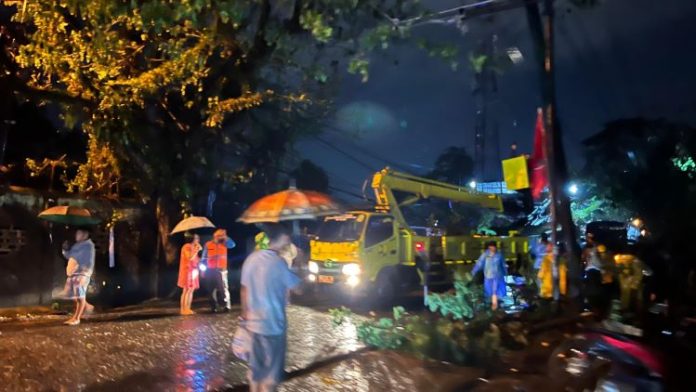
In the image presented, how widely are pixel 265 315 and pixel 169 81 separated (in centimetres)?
720

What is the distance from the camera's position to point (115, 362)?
7730 mm

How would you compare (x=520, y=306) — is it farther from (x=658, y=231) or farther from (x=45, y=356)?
(x=45, y=356)

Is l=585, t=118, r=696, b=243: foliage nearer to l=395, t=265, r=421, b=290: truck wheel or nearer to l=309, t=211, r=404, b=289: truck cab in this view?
l=395, t=265, r=421, b=290: truck wheel

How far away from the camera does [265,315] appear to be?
482 centimetres

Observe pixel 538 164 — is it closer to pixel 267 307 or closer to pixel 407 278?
pixel 407 278

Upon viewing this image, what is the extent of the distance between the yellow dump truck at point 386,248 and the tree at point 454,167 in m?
19.8

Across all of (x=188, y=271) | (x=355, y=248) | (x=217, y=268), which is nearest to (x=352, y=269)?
(x=355, y=248)

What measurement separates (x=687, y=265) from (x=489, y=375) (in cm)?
255

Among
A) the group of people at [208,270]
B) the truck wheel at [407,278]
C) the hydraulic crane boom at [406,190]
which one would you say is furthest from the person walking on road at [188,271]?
Answer: the truck wheel at [407,278]

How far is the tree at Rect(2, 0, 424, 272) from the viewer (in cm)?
884

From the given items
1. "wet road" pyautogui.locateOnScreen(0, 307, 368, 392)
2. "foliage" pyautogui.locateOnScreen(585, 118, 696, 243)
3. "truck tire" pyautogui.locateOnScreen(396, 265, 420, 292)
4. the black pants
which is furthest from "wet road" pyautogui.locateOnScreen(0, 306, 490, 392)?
"foliage" pyautogui.locateOnScreen(585, 118, 696, 243)

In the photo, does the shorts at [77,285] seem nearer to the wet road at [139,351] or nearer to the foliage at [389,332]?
the wet road at [139,351]

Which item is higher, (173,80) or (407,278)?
(173,80)

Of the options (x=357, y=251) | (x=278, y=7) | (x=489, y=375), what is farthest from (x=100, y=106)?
(x=489, y=375)
